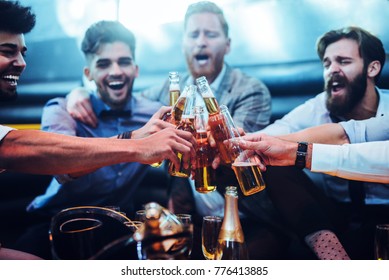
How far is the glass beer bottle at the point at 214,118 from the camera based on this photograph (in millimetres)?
1518

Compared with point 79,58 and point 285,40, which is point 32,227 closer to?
point 79,58

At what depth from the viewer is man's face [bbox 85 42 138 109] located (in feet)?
6.39

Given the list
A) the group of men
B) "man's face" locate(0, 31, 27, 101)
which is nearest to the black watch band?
the group of men

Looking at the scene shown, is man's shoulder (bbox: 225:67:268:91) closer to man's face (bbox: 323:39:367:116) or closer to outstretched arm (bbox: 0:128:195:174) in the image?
man's face (bbox: 323:39:367:116)

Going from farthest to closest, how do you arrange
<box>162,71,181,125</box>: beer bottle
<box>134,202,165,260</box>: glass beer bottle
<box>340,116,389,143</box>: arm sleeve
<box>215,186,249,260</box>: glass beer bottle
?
<box>340,116,389,143</box>: arm sleeve, <box>162,71,181,125</box>: beer bottle, <box>215,186,249,260</box>: glass beer bottle, <box>134,202,165,260</box>: glass beer bottle

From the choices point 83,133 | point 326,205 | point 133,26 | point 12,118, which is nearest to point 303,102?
point 326,205

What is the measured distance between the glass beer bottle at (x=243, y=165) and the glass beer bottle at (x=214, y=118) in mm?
17

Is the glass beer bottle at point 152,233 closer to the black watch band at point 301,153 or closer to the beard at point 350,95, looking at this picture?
the black watch band at point 301,153

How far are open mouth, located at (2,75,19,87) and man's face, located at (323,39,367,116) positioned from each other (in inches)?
52.1

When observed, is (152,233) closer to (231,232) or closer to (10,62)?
(231,232)

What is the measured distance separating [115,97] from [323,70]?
91 centimetres

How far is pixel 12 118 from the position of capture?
2.00 meters

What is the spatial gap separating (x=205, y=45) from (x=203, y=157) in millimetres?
581
